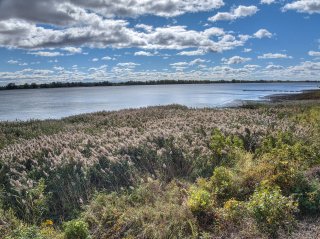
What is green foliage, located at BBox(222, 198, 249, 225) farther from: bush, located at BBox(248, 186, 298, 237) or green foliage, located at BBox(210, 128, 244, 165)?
green foliage, located at BBox(210, 128, 244, 165)

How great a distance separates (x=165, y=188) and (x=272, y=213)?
8.68ft

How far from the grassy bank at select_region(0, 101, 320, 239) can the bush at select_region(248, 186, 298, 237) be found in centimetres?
2

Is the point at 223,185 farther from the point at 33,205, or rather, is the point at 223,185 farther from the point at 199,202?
the point at 33,205

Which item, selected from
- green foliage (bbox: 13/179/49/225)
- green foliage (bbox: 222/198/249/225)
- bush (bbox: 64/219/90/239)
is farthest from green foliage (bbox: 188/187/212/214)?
green foliage (bbox: 13/179/49/225)

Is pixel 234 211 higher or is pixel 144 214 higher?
pixel 234 211

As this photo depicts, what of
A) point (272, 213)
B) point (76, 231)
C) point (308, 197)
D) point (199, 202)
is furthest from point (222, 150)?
point (76, 231)

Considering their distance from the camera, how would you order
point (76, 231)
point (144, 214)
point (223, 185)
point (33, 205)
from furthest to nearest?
point (33, 205) → point (223, 185) → point (144, 214) → point (76, 231)

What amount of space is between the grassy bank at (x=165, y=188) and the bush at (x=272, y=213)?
2 centimetres

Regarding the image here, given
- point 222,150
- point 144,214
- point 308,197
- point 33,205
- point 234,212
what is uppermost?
point 222,150

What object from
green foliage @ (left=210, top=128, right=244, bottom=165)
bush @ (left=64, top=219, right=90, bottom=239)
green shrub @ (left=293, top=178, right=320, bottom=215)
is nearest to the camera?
bush @ (left=64, top=219, right=90, bottom=239)

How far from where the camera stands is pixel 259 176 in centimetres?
781

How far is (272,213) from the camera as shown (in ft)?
20.1

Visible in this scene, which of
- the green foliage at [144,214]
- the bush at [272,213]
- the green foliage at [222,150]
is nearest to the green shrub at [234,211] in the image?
the bush at [272,213]

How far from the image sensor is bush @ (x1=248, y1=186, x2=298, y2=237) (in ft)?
19.9
